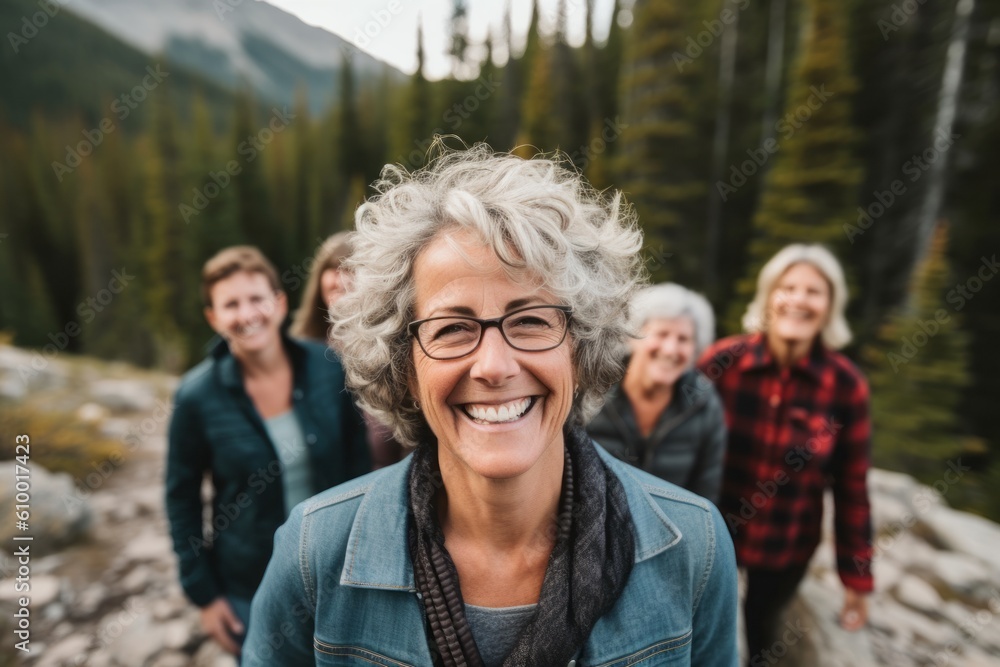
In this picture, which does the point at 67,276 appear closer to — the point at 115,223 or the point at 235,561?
the point at 115,223

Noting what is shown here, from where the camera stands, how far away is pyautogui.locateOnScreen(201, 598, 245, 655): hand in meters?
2.55

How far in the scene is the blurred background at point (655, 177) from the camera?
10023 mm

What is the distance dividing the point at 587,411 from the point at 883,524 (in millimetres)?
6135

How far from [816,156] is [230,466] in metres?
15.3

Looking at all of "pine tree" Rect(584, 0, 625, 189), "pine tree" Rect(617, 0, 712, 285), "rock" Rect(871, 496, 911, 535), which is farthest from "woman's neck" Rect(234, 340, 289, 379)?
"pine tree" Rect(584, 0, 625, 189)

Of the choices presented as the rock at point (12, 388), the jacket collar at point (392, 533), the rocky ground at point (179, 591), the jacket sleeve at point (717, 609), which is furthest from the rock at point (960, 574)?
the rock at point (12, 388)

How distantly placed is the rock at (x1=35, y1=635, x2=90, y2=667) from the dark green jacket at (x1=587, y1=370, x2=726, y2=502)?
3.96m

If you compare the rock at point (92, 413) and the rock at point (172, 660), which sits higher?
the rock at point (92, 413)

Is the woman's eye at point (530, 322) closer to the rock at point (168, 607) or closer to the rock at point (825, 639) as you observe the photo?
the rock at point (825, 639)

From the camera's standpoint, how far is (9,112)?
3894 cm

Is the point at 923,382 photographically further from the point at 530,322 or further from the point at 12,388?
the point at 12,388

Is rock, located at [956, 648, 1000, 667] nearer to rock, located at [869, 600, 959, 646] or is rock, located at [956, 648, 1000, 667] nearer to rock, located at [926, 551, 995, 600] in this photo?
rock, located at [869, 600, 959, 646]

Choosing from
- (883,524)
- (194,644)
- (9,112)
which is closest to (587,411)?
(194,644)

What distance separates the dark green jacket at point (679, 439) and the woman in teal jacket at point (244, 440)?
1.28 m
